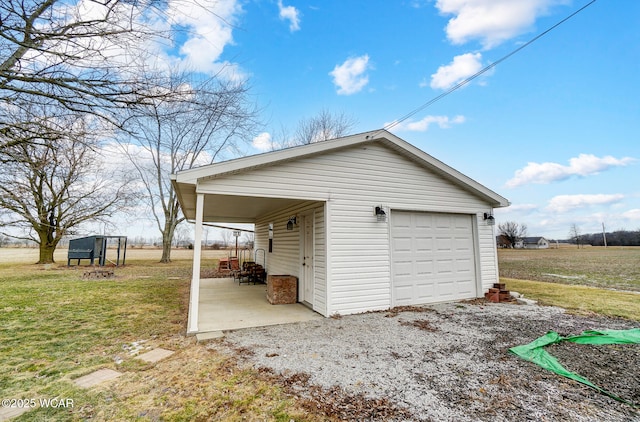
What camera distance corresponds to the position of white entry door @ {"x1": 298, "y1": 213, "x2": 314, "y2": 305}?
644cm

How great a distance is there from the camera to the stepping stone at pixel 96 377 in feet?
9.75

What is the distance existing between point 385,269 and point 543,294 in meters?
5.42

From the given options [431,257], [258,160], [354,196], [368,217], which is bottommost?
[431,257]

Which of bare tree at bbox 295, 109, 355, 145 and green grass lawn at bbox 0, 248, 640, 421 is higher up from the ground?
bare tree at bbox 295, 109, 355, 145

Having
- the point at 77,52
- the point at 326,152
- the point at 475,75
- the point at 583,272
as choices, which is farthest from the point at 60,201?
the point at 583,272

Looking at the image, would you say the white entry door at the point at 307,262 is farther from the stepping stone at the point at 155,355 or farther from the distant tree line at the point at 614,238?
the distant tree line at the point at 614,238

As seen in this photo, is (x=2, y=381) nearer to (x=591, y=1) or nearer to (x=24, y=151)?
(x=24, y=151)

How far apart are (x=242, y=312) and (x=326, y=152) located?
381cm

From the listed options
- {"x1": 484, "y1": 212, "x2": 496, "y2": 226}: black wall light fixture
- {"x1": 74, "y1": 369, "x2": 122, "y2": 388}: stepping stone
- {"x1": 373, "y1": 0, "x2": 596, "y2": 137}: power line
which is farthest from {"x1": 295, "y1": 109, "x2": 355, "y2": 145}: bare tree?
{"x1": 74, "y1": 369, "x2": 122, "y2": 388}: stepping stone

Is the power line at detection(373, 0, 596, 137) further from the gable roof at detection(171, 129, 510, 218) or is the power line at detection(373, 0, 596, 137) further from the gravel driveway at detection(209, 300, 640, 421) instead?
the gravel driveway at detection(209, 300, 640, 421)

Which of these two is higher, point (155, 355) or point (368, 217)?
point (368, 217)

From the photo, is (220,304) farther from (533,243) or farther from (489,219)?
(533,243)

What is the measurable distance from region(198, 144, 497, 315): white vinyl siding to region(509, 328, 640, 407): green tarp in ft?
8.79

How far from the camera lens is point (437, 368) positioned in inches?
128
